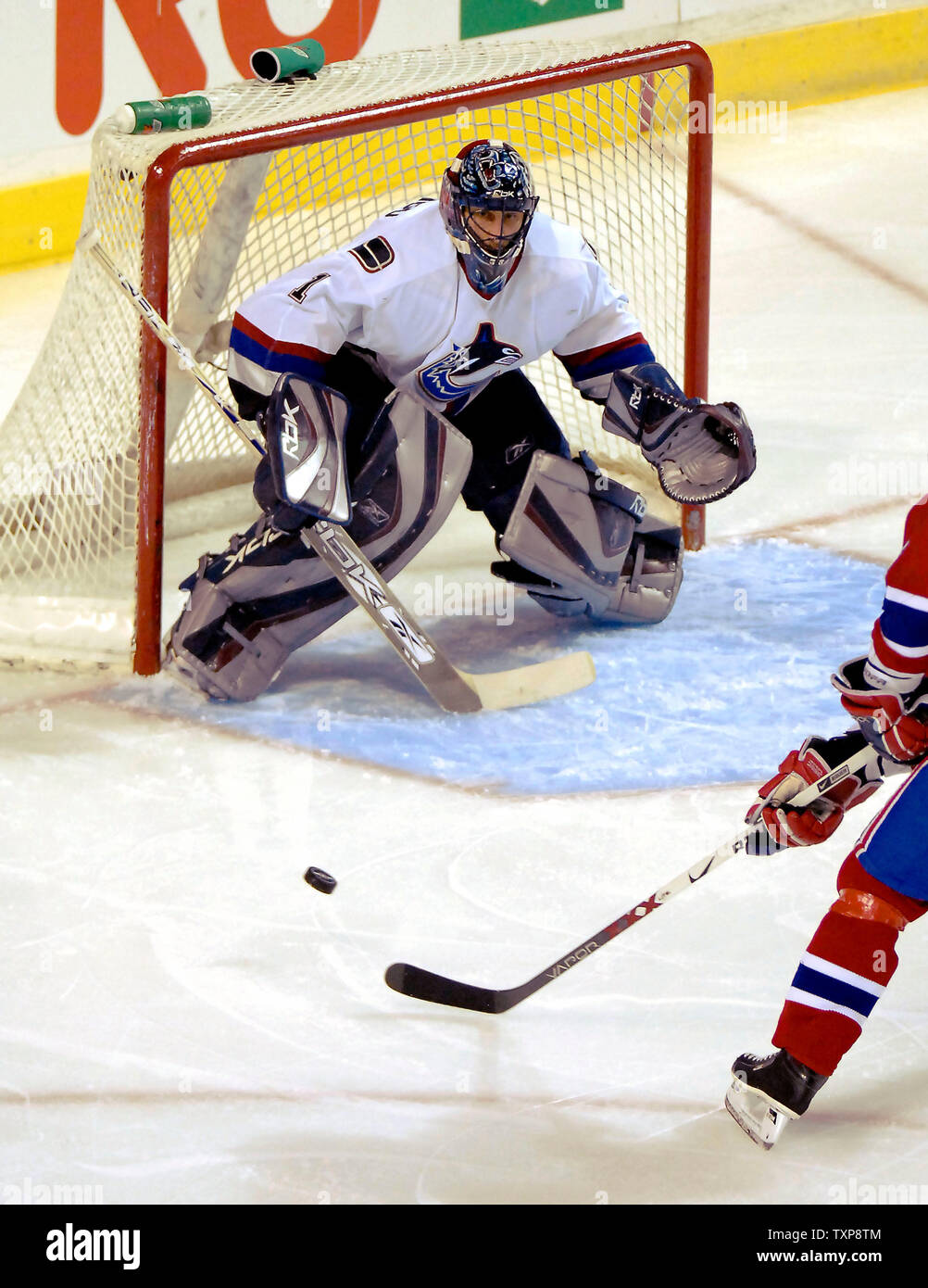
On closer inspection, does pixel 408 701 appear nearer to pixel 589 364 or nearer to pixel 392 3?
pixel 589 364

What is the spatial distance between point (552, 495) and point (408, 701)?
0.48 meters

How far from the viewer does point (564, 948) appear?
2809 millimetres

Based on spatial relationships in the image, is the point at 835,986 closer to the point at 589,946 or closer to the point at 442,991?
the point at 589,946

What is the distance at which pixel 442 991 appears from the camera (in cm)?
267

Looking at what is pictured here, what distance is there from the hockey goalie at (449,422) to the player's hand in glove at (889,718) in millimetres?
1280

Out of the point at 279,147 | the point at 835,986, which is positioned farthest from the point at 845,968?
the point at 279,147

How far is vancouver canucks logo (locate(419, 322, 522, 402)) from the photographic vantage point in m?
3.56

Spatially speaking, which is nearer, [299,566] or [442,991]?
[442,991]

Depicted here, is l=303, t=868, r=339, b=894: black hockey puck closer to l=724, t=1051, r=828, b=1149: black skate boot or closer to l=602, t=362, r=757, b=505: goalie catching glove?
l=724, t=1051, r=828, b=1149: black skate boot

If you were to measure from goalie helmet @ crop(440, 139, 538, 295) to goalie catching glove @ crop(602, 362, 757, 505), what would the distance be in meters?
0.43

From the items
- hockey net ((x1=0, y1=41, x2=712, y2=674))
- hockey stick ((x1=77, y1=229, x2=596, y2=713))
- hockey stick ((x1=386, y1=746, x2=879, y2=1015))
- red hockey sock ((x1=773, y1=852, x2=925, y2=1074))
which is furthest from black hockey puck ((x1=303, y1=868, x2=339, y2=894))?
hockey net ((x1=0, y1=41, x2=712, y2=674))

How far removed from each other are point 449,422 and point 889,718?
1.53m
